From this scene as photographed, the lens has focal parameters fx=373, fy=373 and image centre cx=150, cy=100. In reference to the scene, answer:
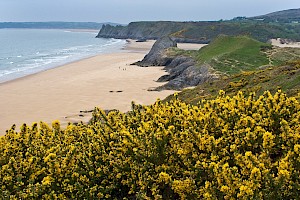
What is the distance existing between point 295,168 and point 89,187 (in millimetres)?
3812

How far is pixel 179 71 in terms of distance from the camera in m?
49.2

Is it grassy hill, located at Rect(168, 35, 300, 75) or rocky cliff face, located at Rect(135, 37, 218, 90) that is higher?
grassy hill, located at Rect(168, 35, 300, 75)

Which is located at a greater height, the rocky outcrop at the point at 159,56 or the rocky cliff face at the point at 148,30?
the rocky cliff face at the point at 148,30

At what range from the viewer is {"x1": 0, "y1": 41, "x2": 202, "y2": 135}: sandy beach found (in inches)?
1258

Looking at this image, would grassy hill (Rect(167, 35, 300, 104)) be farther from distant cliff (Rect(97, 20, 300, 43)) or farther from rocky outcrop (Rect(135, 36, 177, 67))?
distant cliff (Rect(97, 20, 300, 43))

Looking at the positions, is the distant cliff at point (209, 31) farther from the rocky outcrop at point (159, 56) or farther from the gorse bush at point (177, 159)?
the gorse bush at point (177, 159)

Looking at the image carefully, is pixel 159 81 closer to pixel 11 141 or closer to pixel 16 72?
pixel 16 72

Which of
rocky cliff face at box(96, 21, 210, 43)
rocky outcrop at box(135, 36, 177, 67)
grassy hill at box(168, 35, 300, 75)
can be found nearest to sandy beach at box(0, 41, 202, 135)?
rocky outcrop at box(135, 36, 177, 67)

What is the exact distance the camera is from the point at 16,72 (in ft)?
200

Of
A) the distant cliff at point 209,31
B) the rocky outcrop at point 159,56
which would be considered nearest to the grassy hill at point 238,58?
the rocky outcrop at point 159,56

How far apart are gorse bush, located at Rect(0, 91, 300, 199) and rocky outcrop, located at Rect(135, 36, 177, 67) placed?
5417 centimetres

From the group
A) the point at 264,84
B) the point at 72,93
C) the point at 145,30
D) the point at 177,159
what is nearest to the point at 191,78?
the point at 72,93

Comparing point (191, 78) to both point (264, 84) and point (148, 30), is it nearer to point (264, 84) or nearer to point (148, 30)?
point (264, 84)

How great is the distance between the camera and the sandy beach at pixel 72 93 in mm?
31959
